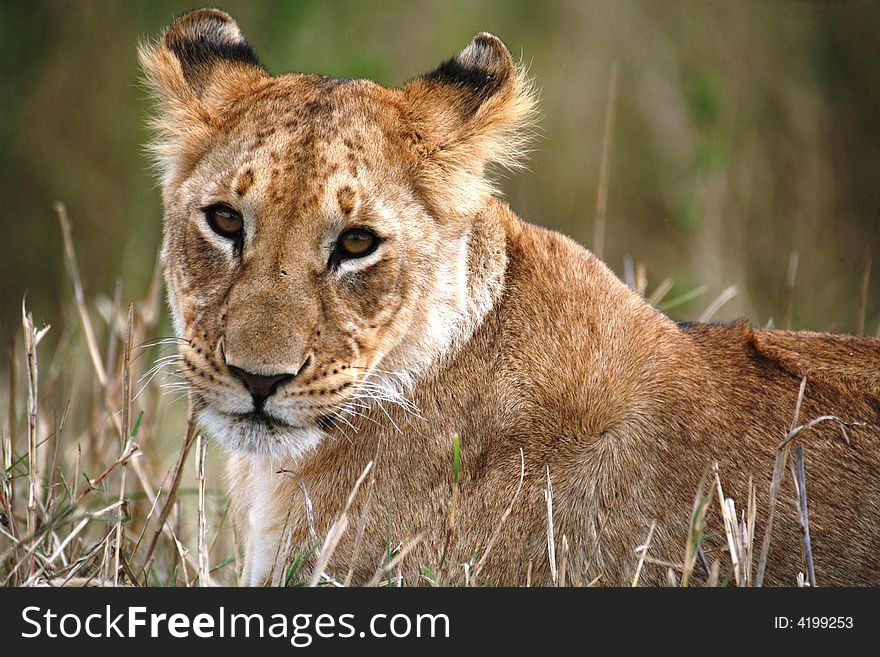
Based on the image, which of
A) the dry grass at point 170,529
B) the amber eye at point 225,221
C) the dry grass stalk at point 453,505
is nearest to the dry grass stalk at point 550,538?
the dry grass at point 170,529

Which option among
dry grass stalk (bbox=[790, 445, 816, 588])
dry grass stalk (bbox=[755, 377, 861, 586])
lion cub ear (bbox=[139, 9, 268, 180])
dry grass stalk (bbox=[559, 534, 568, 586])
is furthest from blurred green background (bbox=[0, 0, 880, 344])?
dry grass stalk (bbox=[559, 534, 568, 586])

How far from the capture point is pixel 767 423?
4516 mm

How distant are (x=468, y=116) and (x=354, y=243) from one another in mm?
862

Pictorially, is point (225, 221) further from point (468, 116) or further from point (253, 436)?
point (468, 116)

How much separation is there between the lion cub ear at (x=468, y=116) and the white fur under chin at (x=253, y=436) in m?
1.08

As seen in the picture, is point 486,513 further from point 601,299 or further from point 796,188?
point 796,188

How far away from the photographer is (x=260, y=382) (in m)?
4.01

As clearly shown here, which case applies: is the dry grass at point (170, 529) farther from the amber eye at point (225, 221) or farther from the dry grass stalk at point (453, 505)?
the amber eye at point (225, 221)

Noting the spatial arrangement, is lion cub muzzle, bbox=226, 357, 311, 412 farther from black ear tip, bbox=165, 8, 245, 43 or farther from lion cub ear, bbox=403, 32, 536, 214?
black ear tip, bbox=165, 8, 245, 43

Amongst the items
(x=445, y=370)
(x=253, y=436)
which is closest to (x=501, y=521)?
(x=445, y=370)

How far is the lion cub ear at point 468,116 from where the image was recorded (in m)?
4.59

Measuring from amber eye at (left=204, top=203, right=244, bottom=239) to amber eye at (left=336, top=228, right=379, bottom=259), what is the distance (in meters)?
0.38
